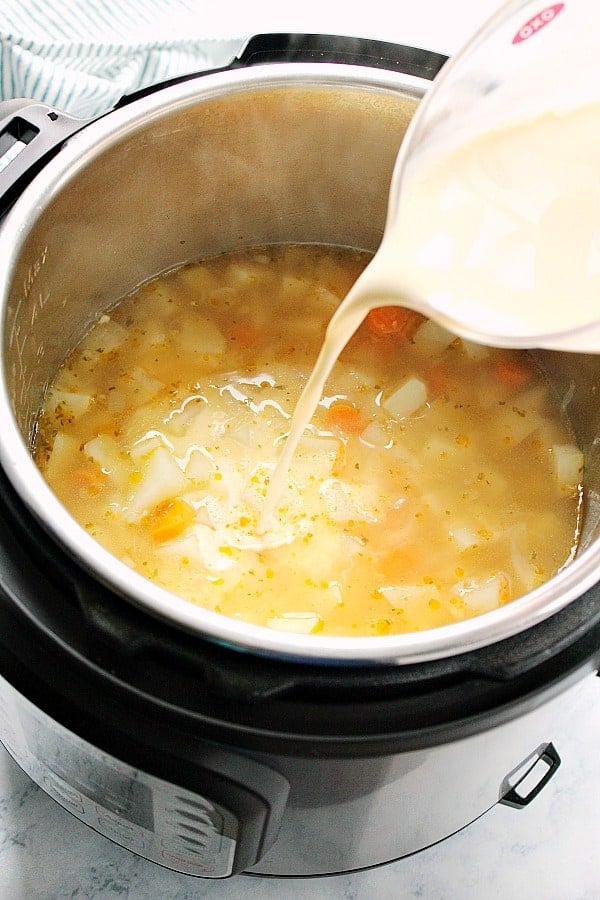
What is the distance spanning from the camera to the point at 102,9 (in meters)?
1.89

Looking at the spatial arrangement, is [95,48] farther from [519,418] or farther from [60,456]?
[519,418]

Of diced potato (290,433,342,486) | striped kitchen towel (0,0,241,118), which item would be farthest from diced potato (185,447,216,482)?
striped kitchen towel (0,0,241,118)

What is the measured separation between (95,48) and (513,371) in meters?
1.00

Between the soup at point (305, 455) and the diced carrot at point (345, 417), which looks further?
the diced carrot at point (345, 417)

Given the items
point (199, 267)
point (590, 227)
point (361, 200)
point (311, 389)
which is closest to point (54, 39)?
point (199, 267)

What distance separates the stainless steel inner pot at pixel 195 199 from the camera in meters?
1.31

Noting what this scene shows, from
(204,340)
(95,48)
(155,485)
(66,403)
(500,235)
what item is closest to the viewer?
(500,235)

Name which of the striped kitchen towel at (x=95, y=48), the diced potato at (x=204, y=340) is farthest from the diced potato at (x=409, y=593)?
the striped kitchen towel at (x=95, y=48)

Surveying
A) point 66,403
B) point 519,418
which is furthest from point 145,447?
point 519,418

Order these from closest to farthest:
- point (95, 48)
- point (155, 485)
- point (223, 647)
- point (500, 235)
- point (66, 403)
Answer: point (223, 647) → point (500, 235) → point (155, 485) → point (66, 403) → point (95, 48)

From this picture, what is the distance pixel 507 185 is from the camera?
1.23 m

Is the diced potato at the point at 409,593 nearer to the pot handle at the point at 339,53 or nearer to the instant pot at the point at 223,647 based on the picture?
the instant pot at the point at 223,647

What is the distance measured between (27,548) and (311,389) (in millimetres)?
486

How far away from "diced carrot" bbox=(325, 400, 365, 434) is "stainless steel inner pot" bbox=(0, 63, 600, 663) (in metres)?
0.37
